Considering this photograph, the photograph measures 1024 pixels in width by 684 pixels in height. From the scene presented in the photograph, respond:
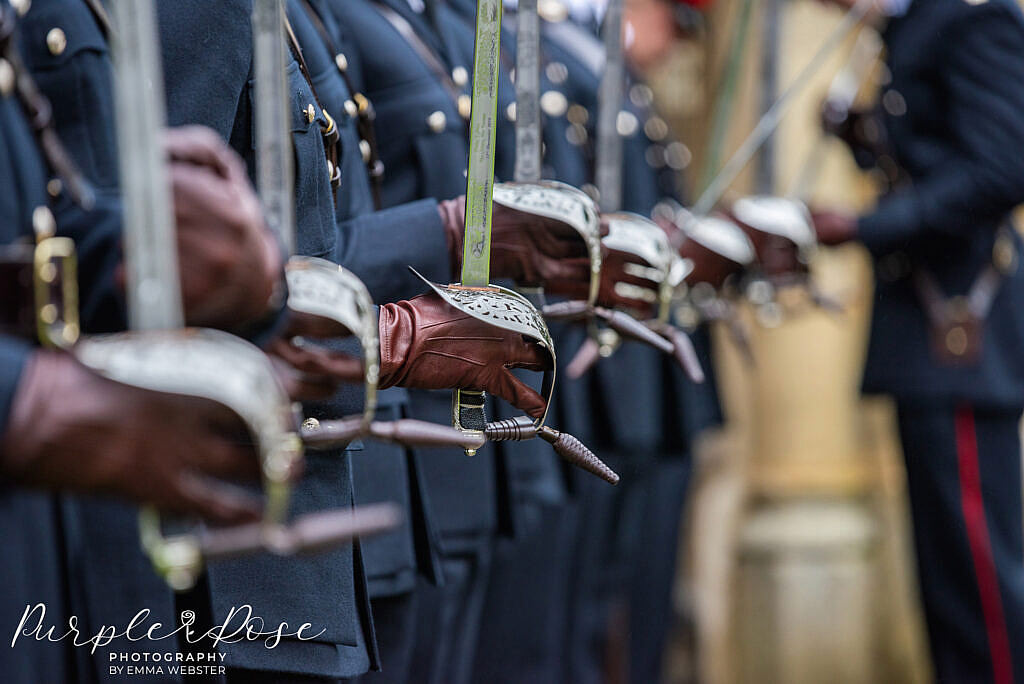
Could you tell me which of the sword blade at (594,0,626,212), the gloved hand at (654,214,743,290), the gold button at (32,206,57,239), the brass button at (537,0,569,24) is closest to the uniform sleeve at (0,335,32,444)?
the gold button at (32,206,57,239)

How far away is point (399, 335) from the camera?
3.46 feet

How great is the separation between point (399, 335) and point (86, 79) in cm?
32

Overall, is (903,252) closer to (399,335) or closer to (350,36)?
(350,36)

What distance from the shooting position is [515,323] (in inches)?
40.9

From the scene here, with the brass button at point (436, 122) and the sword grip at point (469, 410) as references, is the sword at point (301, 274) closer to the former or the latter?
the sword grip at point (469, 410)

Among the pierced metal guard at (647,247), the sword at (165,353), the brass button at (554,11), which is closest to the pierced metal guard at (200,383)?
the sword at (165,353)

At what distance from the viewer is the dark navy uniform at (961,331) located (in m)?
2.10

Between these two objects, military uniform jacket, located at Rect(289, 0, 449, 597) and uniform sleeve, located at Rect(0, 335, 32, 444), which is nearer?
uniform sleeve, located at Rect(0, 335, 32, 444)

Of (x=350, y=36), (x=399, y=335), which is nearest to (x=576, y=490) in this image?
(x=350, y=36)

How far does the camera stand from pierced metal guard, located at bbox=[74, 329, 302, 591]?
0.70 metres

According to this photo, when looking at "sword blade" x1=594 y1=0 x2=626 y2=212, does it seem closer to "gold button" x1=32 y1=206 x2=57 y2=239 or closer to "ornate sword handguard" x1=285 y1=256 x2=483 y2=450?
"ornate sword handguard" x1=285 y1=256 x2=483 y2=450

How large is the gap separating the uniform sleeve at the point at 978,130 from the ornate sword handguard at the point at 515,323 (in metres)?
1.30

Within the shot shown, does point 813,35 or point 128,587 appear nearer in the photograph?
point 128,587

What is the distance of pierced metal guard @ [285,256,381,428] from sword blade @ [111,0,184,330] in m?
0.18
